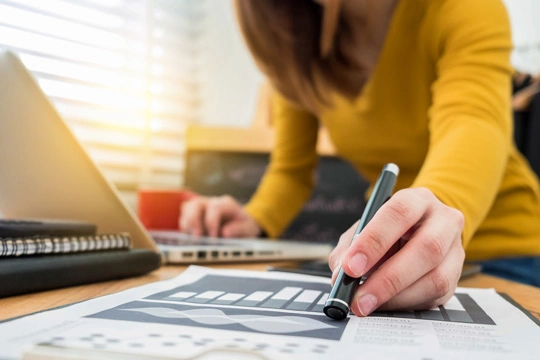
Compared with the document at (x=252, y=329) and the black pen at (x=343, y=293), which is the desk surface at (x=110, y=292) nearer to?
the document at (x=252, y=329)

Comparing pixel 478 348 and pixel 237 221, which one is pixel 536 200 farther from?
pixel 478 348

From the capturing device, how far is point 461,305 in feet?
1.21

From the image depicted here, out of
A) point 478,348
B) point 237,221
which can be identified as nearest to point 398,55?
point 237,221

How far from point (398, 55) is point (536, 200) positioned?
12.1 inches

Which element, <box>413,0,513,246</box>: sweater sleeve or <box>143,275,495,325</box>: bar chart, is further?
<box>413,0,513,246</box>: sweater sleeve

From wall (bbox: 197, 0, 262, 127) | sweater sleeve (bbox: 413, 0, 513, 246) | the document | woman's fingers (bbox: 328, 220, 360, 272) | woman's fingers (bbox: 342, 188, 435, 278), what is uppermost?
wall (bbox: 197, 0, 262, 127)

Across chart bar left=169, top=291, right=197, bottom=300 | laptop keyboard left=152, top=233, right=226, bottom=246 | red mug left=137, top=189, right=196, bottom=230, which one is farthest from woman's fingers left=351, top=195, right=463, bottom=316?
red mug left=137, top=189, right=196, bottom=230

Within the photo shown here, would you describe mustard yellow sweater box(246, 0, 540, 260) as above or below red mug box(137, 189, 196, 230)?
above

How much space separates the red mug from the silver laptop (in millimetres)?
378

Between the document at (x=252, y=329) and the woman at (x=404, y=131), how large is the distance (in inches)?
1.3

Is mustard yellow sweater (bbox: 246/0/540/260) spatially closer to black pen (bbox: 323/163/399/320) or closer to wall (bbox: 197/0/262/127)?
black pen (bbox: 323/163/399/320)

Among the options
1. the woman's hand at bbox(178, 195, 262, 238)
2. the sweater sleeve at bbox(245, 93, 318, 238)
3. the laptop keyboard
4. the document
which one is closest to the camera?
the document

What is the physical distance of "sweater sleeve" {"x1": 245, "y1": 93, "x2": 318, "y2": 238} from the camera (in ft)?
3.40

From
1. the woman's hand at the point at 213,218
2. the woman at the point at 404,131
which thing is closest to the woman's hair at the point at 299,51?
the woman at the point at 404,131
